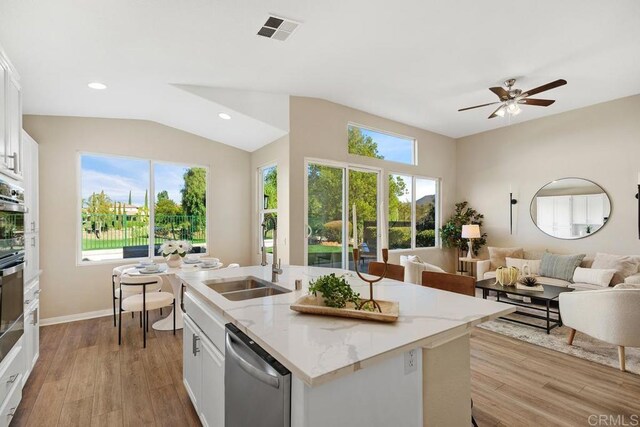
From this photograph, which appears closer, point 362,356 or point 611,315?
point 362,356

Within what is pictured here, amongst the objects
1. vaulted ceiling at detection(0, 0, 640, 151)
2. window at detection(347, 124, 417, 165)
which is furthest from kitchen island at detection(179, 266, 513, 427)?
window at detection(347, 124, 417, 165)

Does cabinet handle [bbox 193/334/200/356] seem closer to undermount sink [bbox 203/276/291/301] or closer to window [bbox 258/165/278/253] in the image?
undermount sink [bbox 203/276/291/301]

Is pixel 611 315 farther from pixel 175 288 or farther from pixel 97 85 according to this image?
pixel 97 85

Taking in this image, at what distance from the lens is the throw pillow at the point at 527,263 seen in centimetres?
502

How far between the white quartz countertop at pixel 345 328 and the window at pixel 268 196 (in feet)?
9.99

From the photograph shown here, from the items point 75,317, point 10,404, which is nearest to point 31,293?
point 10,404

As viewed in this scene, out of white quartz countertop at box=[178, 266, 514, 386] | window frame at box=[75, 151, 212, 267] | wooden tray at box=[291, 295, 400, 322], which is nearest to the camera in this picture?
white quartz countertop at box=[178, 266, 514, 386]

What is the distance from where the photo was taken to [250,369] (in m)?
1.24

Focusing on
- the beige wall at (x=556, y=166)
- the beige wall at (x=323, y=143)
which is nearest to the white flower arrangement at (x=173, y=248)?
the beige wall at (x=323, y=143)

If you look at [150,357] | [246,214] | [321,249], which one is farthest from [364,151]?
[150,357]

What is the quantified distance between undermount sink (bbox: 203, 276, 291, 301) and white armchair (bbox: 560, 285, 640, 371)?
2.83 metres

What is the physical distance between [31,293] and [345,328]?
2827 millimetres

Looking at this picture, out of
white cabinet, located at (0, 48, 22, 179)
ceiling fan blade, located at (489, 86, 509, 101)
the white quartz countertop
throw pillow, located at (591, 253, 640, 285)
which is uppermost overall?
ceiling fan blade, located at (489, 86, 509, 101)

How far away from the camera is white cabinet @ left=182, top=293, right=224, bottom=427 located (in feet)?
5.41
